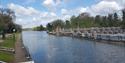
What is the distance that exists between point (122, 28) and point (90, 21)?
5213 cm

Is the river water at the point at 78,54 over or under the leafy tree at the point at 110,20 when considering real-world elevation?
under

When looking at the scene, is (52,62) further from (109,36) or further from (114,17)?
(114,17)

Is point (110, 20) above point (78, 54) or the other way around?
above

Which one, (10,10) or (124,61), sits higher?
(10,10)

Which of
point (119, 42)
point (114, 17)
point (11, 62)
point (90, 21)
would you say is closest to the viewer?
point (11, 62)

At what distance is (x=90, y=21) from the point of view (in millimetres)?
187875

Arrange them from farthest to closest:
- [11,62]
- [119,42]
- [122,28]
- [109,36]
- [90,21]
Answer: [90,21] → [122,28] → [109,36] → [119,42] → [11,62]

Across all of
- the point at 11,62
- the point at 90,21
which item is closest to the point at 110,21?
the point at 90,21

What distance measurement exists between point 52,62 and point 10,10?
91.5 metres

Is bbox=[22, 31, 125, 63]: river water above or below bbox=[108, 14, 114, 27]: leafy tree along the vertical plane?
below

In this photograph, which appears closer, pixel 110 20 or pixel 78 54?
pixel 78 54

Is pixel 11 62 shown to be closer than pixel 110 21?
Yes

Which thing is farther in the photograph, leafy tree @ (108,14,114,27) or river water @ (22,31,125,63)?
leafy tree @ (108,14,114,27)

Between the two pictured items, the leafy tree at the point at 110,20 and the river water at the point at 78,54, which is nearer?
the river water at the point at 78,54
